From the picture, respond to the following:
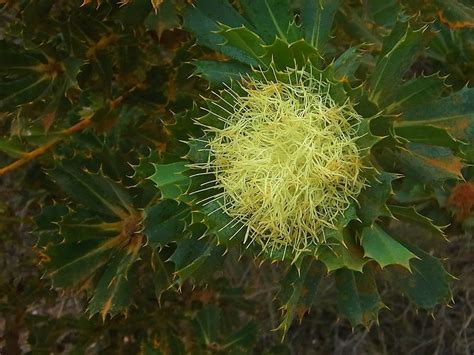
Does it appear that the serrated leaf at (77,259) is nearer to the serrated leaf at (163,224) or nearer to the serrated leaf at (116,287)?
the serrated leaf at (116,287)

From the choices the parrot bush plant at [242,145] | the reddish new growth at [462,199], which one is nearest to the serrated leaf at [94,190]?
the parrot bush plant at [242,145]

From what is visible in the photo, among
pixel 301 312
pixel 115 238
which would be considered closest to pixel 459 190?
pixel 301 312

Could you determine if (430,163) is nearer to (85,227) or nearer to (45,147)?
(85,227)

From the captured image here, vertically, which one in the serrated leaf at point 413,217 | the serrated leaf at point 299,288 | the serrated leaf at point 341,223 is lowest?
the serrated leaf at point 299,288

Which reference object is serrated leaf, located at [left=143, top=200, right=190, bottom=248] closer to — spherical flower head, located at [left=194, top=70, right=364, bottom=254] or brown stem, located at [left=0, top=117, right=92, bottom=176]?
spherical flower head, located at [left=194, top=70, right=364, bottom=254]

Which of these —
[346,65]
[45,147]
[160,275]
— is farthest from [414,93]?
→ [45,147]

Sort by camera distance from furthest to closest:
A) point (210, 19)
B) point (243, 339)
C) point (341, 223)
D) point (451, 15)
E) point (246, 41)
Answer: point (243, 339), point (451, 15), point (210, 19), point (246, 41), point (341, 223)
